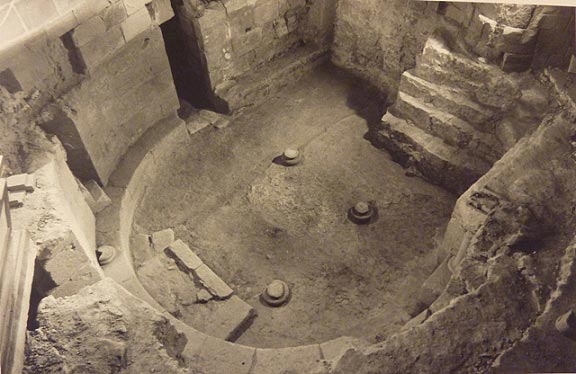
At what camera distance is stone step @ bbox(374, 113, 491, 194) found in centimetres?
525

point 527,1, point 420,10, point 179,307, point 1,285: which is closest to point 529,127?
point 420,10

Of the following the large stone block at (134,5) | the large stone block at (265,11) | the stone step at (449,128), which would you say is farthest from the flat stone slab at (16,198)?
the stone step at (449,128)

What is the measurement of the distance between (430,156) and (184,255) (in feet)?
9.32

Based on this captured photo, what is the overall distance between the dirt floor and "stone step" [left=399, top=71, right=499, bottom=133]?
33.4 inches

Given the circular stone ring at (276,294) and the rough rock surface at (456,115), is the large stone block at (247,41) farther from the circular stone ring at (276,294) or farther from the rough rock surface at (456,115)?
the circular stone ring at (276,294)

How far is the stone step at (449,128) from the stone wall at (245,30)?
1.77 meters

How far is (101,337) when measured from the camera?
3131mm

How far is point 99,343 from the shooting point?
10.1 feet

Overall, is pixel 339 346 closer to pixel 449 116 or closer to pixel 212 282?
pixel 212 282

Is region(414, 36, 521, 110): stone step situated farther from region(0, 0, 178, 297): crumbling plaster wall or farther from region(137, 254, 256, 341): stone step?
region(137, 254, 256, 341): stone step

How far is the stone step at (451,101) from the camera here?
505 centimetres

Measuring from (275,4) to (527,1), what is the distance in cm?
435

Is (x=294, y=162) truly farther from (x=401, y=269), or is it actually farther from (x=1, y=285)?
(x=1, y=285)

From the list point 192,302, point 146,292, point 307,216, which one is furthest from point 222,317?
point 307,216
